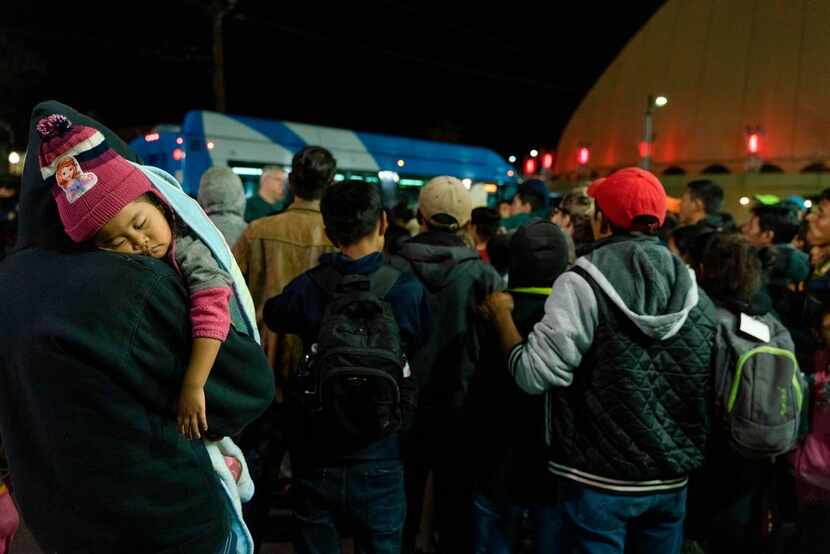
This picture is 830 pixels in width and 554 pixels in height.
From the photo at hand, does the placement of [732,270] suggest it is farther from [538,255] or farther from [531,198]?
[531,198]

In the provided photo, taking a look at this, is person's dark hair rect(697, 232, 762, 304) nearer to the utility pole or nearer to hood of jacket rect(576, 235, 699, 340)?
hood of jacket rect(576, 235, 699, 340)

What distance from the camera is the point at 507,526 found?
3.07m

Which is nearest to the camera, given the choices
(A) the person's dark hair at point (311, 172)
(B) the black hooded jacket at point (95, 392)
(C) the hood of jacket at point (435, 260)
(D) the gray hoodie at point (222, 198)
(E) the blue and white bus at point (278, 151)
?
(B) the black hooded jacket at point (95, 392)

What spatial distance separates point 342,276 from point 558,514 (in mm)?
1557

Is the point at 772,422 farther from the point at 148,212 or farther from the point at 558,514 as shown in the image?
the point at 148,212

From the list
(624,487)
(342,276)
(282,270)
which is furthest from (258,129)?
(624,487)

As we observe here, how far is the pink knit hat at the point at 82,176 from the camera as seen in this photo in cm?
137

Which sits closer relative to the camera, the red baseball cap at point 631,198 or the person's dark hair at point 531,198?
the red baseball cap at point 631,198

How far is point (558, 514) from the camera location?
3.02m

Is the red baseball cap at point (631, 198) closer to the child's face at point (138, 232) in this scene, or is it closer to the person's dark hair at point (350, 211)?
the person's dark hair at point (350, 211)

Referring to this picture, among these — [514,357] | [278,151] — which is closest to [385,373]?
[514,357]

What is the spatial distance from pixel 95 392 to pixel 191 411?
0.21m

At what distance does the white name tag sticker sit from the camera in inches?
105

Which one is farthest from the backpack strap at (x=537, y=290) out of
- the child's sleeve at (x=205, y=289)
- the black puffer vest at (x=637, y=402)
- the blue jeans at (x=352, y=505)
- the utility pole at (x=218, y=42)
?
the utility pole at (x=218, y=42)
